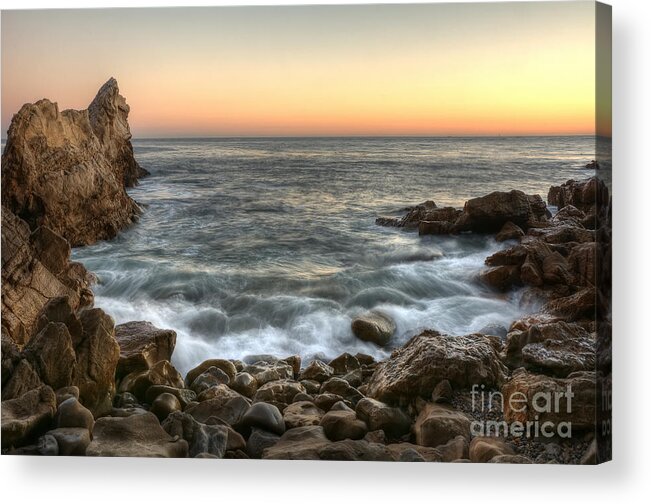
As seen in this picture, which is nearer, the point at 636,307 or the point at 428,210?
the point at 636,307

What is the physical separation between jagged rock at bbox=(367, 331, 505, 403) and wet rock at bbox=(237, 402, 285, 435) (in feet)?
2.07

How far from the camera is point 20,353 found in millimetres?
6086

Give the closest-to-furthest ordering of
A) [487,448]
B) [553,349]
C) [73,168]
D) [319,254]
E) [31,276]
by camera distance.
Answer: [487,448] < [553,349] < [319,254] < [31,276] < [73,168]

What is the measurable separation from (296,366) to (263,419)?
1.47 ft

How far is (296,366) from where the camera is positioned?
6.07 metres

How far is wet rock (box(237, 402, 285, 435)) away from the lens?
229 inches

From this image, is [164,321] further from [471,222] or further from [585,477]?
[585,477]

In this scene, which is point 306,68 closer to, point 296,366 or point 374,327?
point 374,327

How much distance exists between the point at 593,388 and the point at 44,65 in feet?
13.9

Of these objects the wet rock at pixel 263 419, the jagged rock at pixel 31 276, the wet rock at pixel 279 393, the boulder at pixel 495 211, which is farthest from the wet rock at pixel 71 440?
the boulder at pixel 495 211

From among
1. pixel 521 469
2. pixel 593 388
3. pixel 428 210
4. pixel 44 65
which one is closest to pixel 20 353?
pixel 44 65

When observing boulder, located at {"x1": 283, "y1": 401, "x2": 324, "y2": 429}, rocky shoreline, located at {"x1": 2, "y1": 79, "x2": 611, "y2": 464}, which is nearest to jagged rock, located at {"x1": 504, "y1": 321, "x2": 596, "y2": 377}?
rocky shoreline, located at {"x1": 2, "y1": 79, "x2": 611, "y2": 464}

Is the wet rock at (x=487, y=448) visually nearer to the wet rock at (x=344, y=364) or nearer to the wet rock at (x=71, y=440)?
the wet rock at (x=344, y=364)

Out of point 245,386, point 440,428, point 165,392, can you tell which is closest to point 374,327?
point 440,428
